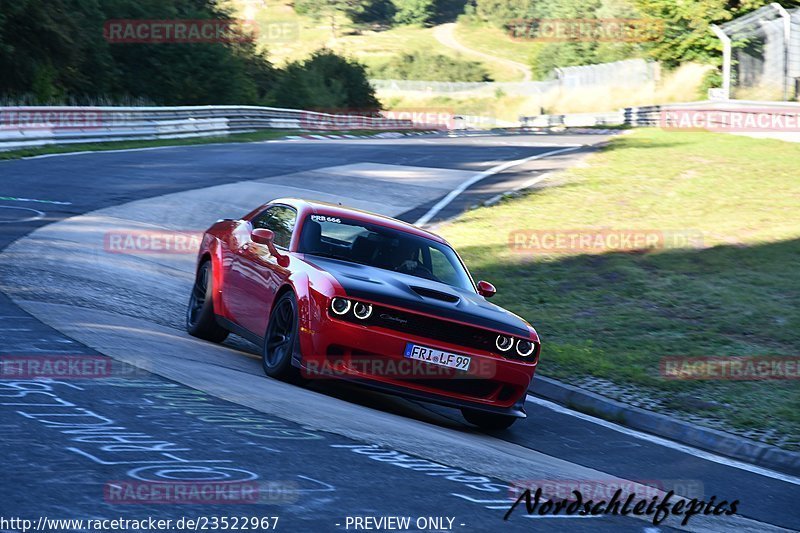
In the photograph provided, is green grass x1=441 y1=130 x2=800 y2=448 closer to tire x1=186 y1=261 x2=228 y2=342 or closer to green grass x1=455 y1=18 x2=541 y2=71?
tire x1=186 y1=261 x2=228 y2=342

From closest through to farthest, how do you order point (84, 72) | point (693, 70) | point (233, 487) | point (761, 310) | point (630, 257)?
point (233, 487), point (761, 310), point (630, 257), point (84, 72), point (693, 70)

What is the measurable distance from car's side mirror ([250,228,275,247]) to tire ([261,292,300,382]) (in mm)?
736

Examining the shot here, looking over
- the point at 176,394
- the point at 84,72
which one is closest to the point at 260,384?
the point at 176,394

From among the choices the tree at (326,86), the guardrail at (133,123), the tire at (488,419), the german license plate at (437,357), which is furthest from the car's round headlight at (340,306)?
the tree at (326,86)

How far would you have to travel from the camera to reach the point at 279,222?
9.52 metres

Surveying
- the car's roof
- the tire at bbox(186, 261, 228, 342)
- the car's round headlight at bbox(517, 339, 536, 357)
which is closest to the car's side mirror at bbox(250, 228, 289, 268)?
the car's roof

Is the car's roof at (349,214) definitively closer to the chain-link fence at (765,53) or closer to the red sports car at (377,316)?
the red sports car at (377,316)

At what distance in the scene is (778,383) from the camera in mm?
9914

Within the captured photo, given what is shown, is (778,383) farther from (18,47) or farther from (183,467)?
(18,47)

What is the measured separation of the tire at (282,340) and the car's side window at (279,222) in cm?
82

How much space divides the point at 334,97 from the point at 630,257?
155 ft

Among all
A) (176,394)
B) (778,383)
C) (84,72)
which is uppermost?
(84,72)

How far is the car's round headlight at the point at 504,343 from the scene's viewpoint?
8008 mm

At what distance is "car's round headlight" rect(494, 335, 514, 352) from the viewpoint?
801 centimetres
